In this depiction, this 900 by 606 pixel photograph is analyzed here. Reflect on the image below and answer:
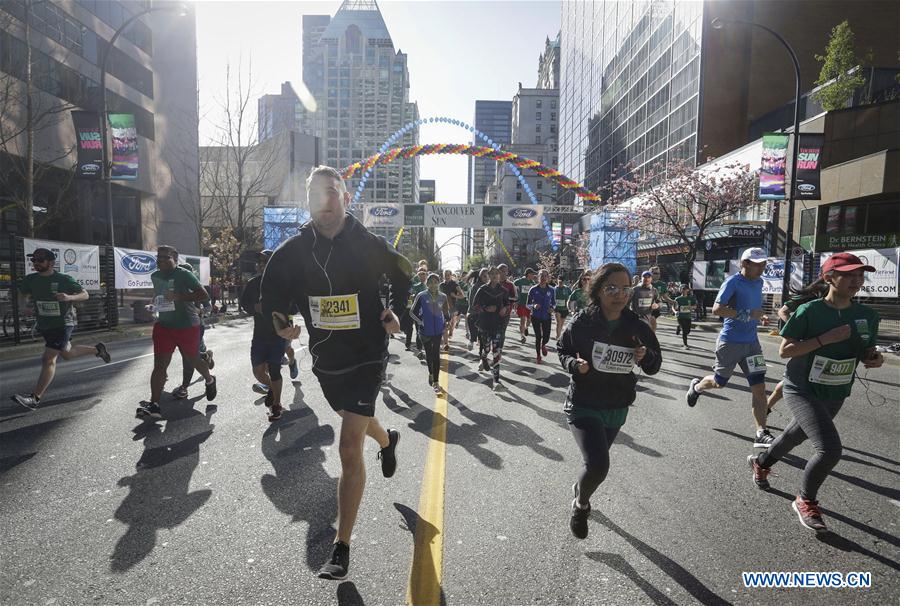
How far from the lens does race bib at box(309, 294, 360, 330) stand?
2934 mm

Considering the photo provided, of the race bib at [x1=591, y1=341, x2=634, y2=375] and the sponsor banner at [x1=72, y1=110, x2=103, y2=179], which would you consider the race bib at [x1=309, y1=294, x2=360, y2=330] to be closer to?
the race bib at [x1=591, y1=341, x2=634, y2=375]

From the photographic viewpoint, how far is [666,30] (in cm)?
4372

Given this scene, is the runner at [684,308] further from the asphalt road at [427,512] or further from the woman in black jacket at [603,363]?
the woman in black jacket at [603,363]

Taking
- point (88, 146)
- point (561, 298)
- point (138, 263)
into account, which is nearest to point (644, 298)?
point (561, 298)

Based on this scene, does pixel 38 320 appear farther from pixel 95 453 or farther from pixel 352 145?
pixel 352 145

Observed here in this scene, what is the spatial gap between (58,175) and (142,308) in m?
15.3

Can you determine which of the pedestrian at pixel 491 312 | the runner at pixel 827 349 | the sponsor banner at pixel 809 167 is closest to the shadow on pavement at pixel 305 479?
the runner at pixel 827 349

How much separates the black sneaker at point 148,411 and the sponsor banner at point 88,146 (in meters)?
13.0

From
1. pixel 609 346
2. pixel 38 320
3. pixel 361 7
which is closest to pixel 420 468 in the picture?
pixel 609 346

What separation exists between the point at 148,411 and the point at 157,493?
2290 mm

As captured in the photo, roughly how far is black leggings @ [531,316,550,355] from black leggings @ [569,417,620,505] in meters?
7.00

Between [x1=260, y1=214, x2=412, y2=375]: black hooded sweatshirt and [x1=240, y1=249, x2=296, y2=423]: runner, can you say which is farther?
[x1=240, y1=249, x2=296, y2=423]: runner

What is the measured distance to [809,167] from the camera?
55.3ft

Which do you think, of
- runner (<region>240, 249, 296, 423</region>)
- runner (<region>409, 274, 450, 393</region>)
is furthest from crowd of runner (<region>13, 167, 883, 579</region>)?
runner (<region>409, 274, 450, 393</region>)
